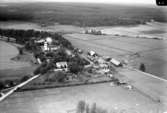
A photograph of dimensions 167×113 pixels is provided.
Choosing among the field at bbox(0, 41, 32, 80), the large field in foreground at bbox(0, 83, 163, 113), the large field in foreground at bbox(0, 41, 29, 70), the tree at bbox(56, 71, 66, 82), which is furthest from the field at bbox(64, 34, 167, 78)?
the field at bbox(0, 41, 32, 80)

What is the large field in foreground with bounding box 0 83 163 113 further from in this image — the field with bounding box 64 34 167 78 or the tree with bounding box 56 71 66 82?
the field with bounding box 64 34 167 78

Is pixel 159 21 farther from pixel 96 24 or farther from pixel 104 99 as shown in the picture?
pixel 104 99

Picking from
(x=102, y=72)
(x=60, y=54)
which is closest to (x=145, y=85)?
(x=102, y=72)

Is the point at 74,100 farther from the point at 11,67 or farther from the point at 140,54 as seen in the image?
the point at 140,54

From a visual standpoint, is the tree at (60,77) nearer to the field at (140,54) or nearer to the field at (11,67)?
the field at (11,67)

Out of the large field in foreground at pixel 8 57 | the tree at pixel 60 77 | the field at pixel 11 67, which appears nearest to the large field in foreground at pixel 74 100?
the tree at pixel 60 77

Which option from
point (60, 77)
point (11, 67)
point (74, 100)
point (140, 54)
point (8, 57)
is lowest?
point (140, 54)

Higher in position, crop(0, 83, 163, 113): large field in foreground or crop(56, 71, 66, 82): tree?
crop(56, 71, 66, 82): tree

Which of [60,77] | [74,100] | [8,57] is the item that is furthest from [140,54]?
[74,100]
